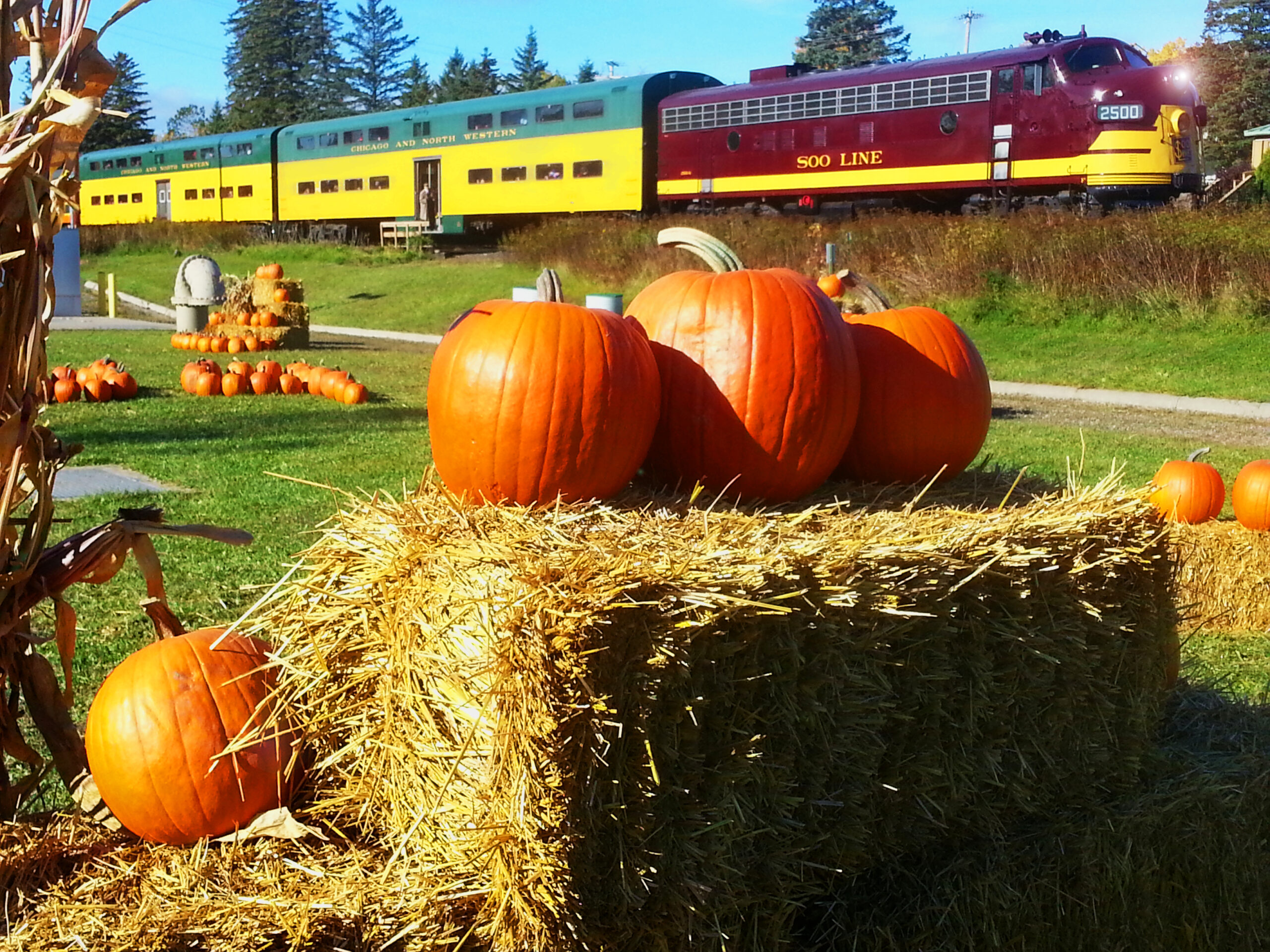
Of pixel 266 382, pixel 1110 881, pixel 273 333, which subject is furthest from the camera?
pixel 273 333

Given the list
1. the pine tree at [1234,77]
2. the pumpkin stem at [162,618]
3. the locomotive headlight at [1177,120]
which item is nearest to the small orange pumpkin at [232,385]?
the pumpkin stem at [162,618]

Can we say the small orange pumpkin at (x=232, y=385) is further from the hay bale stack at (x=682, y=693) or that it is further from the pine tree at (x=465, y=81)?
the pine tree at (x=465, y=81)

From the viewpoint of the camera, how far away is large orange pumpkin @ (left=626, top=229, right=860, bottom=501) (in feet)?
9.61

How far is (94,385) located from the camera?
1093 centimetres

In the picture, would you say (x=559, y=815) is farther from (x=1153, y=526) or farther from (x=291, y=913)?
(x=1153, y=526)

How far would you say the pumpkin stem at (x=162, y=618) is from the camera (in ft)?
8.34

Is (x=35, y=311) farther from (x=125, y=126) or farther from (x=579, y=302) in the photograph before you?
(x=125, y=126)

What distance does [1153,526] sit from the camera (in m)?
3.26

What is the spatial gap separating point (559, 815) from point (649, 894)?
30 centimetres

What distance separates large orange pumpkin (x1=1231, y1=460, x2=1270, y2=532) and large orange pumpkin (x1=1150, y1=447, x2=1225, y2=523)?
0.14 metres

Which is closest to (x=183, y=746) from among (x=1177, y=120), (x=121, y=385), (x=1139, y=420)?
(x=121, y=385)

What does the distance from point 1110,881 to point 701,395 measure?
1.57 meters

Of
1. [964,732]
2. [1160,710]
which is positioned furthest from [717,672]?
[1160,710]

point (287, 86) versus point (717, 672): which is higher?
point (287, 86)
